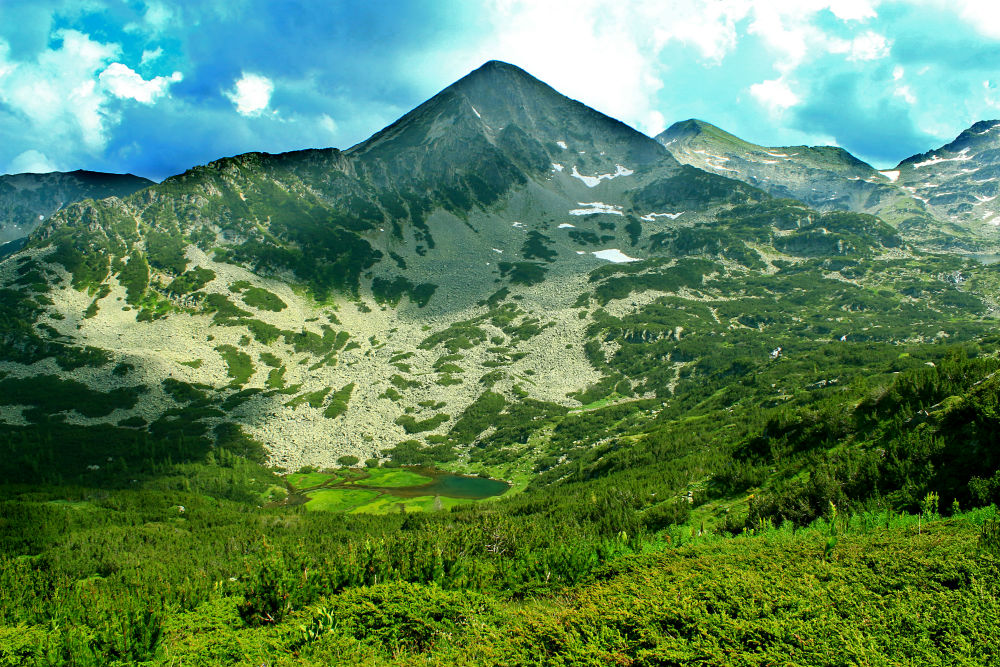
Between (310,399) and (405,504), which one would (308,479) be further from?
(405,504)

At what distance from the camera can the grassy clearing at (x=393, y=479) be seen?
92.4 metres

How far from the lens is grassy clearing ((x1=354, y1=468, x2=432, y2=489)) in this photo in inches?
3637

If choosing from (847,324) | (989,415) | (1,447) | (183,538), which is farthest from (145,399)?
(847,324)

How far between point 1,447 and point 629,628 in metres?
130

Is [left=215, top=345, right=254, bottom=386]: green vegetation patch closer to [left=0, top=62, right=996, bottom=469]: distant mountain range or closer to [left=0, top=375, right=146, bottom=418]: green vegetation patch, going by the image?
[left=0, top=62, right=996, bottom=469]: distant mountain range

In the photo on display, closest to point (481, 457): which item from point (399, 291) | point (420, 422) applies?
point (420, 422)

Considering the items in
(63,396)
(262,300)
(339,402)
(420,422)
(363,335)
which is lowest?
Result: (420,422)

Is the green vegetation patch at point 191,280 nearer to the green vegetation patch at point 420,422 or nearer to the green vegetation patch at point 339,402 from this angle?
the green vegetation patch at point 339,402

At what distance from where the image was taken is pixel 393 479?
3743 inches

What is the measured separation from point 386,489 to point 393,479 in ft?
17.7

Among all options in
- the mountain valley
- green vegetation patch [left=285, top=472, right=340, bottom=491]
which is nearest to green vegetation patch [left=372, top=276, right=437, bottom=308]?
the mountain valley

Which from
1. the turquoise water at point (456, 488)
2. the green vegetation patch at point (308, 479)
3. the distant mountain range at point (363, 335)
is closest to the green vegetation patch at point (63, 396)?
the distant mountain range at point (363, 335)

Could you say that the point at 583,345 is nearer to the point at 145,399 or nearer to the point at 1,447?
the point at 145,399

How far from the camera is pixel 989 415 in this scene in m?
16.8
